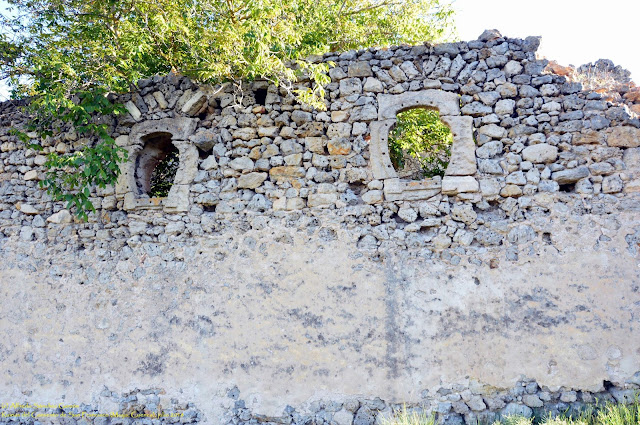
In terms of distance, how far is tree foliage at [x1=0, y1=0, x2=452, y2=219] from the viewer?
16.1 ft

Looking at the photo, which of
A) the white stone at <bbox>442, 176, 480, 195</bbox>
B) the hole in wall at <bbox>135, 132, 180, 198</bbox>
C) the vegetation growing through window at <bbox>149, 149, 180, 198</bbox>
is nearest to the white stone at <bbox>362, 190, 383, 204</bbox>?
the white stone at <bbox>442, 176, 480, 195</bbox>

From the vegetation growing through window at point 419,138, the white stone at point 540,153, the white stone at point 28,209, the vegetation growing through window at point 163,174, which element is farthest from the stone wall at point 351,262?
the vegetation growing through window at point 163,174

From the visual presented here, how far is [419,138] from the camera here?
256 inches

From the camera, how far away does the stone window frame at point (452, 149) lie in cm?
466

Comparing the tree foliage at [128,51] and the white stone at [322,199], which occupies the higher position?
the tree foliage at [128,51]

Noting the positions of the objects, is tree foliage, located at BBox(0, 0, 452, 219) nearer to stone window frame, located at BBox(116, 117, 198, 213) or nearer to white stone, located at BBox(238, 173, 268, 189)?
stone window frame, located at BBox(116, 117, 198, 213)

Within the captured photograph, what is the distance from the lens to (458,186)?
4.63m

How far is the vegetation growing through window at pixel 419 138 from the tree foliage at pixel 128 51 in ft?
4.85

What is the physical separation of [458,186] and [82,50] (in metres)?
4.42

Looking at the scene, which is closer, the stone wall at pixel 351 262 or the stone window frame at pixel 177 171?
the stone wall at pixel 351 262

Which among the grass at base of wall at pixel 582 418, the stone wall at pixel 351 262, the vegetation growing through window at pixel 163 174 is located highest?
the vegetation growing through window at pixel 163 174

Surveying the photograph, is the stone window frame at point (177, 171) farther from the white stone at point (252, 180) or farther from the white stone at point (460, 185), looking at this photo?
the white stone at point (460, 185)

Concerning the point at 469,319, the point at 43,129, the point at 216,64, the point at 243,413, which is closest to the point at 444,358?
the point at 469,319

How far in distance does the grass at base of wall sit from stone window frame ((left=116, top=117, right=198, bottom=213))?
288 centimetres
